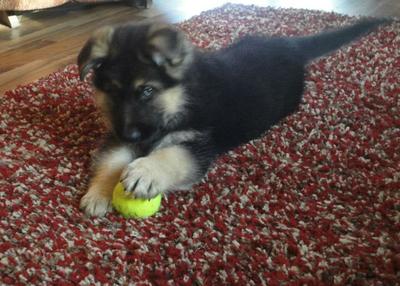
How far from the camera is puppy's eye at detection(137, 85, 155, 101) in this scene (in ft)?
4.27

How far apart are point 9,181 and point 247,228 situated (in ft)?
2.44

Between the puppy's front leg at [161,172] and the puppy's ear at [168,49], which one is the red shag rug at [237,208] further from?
the puppy's ear at [168,49]

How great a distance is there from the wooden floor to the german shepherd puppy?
1.01 m

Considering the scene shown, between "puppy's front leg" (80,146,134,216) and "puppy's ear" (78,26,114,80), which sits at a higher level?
"puppy's ear" (78,26,114,80)

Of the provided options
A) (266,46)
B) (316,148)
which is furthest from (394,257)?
(266,46)

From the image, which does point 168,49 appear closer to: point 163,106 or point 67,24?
point 163,106

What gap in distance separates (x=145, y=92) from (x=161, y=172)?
0.23 m

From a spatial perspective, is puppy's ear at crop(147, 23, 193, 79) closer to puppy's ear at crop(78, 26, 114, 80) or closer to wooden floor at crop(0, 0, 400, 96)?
puppy's ear at crop(78, 26, 114, 80)

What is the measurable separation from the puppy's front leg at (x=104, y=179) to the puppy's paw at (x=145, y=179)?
0.32 feet

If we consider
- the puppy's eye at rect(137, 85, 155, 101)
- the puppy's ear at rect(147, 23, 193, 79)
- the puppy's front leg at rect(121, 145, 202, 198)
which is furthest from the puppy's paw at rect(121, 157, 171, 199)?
the puppy's ear at rect(147, 23, 193, 79)

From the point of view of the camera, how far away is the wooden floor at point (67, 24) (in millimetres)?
2498

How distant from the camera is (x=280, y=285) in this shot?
3.33ft

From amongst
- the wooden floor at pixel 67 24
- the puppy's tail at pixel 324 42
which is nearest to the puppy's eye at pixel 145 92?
the puppy's tail at pixel 324 42

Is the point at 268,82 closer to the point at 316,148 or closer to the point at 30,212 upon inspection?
the point at 316,148
